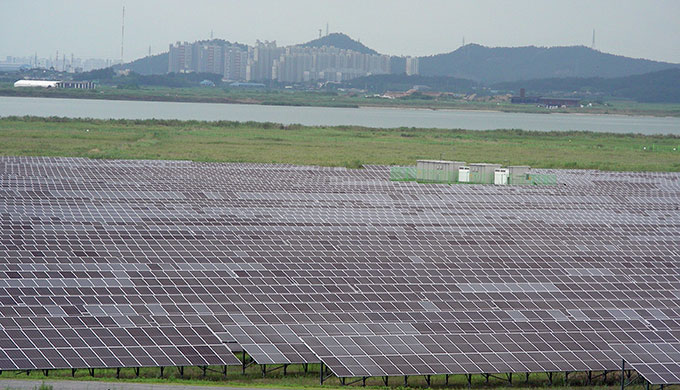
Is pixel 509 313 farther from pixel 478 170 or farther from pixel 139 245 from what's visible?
pixel 478 170

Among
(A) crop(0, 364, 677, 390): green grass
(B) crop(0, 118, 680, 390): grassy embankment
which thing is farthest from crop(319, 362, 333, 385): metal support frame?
(B) crop(0, 118, 680, 390): grassy embankment

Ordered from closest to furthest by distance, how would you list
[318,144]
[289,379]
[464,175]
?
1. [289,379]
2. [464,175]
3. [318,144]

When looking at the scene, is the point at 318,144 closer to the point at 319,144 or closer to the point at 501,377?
the point at 319,144

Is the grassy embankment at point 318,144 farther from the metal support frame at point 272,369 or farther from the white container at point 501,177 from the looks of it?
the metal support frame at point 272,369

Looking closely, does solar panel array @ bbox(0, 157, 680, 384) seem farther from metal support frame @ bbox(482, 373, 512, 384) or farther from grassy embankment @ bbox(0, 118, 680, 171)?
grassy embankment @ bbox(0, 118, 680, 171)

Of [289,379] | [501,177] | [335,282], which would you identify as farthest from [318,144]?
[289,379]

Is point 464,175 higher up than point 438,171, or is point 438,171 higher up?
point 438,171
